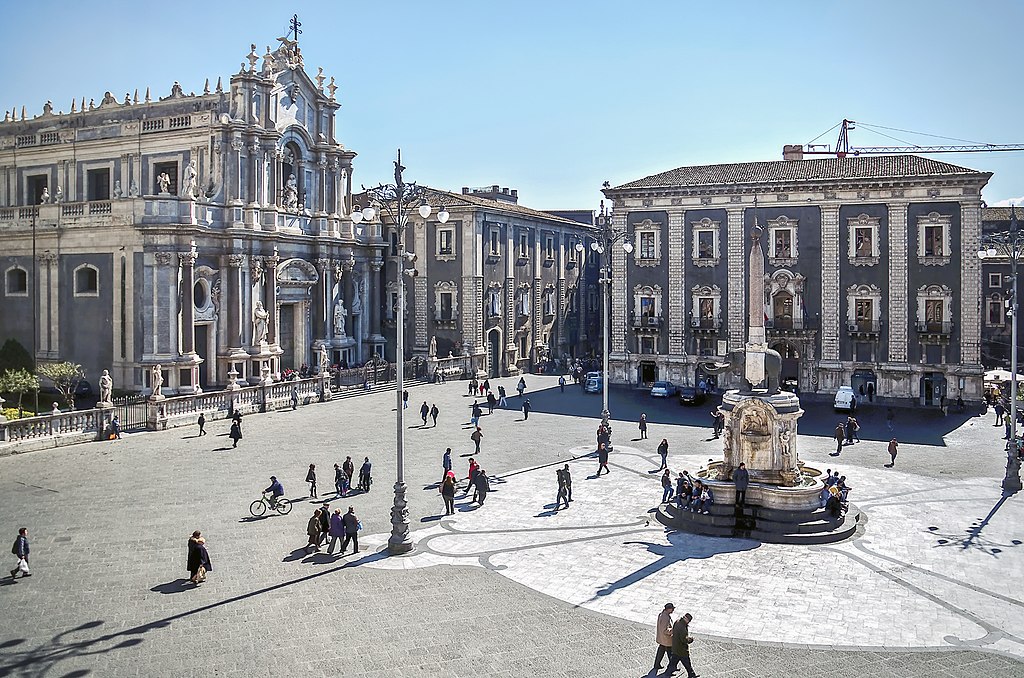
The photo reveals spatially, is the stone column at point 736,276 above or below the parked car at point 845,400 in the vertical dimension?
above

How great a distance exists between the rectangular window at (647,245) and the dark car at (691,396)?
891 cm

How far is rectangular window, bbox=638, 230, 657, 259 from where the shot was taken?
5256 centimetres

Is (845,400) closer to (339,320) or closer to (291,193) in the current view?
(339,320)

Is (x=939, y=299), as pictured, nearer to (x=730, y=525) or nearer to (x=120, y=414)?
(x=730, y=525)

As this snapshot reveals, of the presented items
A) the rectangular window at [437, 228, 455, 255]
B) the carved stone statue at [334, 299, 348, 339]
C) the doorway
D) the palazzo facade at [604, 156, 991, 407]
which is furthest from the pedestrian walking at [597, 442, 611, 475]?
the rectangular window at [437, 228, 455, 255]

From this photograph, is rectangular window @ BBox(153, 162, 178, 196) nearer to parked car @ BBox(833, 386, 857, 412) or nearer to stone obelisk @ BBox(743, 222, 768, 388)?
stone obelisk @ BBox(743, 222, 768, 388)

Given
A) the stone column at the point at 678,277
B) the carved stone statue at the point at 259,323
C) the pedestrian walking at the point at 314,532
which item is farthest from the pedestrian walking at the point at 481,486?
the stone column at the point at 678,277

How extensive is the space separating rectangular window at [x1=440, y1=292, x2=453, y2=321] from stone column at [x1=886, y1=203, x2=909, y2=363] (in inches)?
1035

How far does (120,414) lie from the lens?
35.0m

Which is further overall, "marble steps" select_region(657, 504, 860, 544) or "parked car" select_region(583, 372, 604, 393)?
"parked car" select_region(583, 372, 604, 393)

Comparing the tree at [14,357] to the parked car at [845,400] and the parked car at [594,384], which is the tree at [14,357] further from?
the parked car at [845,400]

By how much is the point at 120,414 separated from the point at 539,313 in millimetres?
36102

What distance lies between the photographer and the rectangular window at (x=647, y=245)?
52562 millimetres

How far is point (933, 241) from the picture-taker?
46.3m
